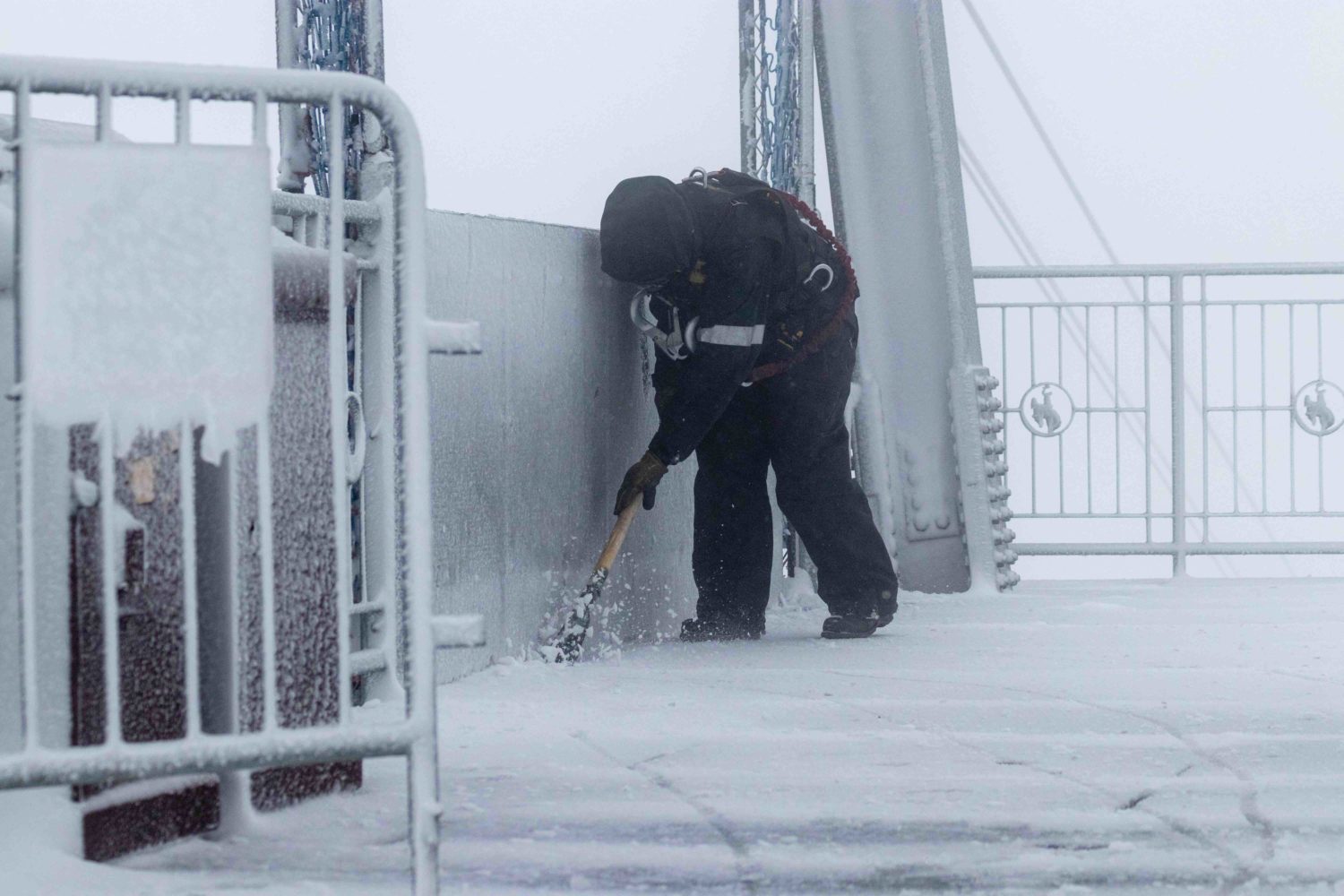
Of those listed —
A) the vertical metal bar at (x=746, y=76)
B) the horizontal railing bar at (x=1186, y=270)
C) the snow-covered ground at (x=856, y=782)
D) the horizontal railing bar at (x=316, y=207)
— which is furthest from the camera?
the horizontal railing bar at (x=1186, y=270)

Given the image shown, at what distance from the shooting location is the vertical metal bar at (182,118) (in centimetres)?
173

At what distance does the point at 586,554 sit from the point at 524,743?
4.77ft

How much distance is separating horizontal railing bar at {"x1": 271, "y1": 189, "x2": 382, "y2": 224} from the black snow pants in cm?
146

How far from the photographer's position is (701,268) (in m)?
4.10

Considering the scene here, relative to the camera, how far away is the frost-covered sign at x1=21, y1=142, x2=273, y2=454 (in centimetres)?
169

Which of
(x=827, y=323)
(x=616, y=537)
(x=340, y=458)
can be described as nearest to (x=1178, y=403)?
(x=827, y=323)

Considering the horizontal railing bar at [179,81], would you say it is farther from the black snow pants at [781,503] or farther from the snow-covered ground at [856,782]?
the black snow pants at [781,503]

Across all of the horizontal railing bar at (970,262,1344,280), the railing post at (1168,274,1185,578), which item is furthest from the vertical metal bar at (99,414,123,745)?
the railing post at (1168,274,1185,578)

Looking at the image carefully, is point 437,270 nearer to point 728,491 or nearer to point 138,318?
point 728,491

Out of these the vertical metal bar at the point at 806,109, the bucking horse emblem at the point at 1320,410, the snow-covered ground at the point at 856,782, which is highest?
the vertical metal bar at the point at 806,109

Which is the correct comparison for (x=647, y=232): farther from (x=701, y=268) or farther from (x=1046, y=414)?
(x=1046, y=414)

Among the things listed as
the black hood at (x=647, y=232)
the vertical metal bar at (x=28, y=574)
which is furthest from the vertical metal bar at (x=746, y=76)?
the vertical metal bar at (x=28, y=574)

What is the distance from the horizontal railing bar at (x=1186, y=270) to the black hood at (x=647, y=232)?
227 cm

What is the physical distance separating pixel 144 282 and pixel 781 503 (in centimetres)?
297
